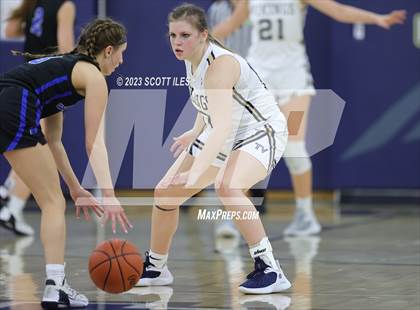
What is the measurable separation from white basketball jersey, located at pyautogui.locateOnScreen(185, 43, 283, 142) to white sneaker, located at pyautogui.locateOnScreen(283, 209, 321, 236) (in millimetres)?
3319

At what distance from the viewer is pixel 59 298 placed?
666cm

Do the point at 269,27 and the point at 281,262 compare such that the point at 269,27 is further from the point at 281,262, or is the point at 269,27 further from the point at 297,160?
the point at 281,262

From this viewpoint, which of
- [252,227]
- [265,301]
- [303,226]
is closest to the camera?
[265,301]

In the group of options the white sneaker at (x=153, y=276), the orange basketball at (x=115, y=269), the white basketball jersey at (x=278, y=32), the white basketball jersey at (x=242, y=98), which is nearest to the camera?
the orange basketball at (x=115, y=269)

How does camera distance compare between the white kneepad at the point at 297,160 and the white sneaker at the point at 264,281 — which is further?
the white kneepad at the point at 297,160

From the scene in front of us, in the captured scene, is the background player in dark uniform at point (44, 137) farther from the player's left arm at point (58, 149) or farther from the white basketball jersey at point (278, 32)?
the white basketball jersey at point (278, 32)

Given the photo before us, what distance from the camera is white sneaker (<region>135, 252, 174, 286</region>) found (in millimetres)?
7621

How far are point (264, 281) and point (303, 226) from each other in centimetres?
366

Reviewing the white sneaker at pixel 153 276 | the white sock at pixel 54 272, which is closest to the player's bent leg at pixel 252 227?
the white sneaker at pixel 153 276

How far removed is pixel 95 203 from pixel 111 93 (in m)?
4.98

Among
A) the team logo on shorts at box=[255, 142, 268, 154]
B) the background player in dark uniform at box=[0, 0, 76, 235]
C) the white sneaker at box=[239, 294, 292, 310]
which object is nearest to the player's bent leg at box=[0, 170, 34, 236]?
the background player in dark uniform at box=[0, 0, 76, 235]

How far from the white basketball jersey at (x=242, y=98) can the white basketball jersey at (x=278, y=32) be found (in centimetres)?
336

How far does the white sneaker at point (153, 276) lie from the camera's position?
762cm

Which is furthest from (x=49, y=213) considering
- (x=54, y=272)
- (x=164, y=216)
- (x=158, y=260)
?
(x=158, y=260)
